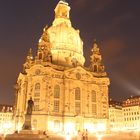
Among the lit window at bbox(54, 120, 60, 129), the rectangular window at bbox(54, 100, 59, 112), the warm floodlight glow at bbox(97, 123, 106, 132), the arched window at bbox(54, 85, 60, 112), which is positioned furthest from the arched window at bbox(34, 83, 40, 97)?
the warm floodlight glow at bbox(97, 123, 106, 132)

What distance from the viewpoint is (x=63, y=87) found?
67.6m

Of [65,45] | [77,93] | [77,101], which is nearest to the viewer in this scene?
[77,101]

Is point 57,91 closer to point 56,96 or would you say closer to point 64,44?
point 56,96

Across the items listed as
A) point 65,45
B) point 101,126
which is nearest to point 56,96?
point 101,126

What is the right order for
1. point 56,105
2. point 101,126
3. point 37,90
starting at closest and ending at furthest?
point 37,90
point 56,105
point 101,126

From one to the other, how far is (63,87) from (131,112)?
1843 inches

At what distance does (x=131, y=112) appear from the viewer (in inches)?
4104

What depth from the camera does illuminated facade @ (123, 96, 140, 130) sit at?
3967 inches

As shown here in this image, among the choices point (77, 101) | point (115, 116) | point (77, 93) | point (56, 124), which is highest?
point (77, 93)

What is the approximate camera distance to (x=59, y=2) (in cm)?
9031

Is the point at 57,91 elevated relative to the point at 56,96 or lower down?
elevated

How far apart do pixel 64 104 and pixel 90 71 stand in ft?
46.2

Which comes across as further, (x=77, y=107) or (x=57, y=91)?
(x=77, y=107)

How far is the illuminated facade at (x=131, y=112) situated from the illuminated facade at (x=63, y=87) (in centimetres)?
3390
